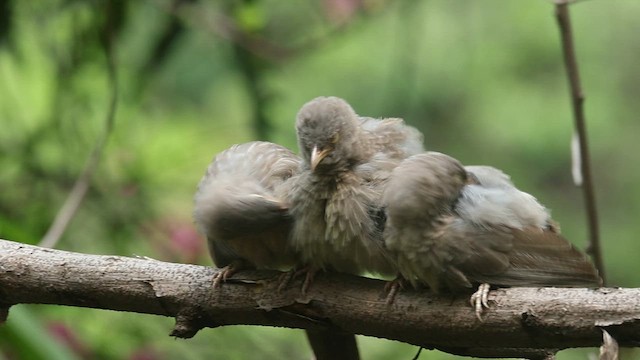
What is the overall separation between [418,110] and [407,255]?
3.46 metres

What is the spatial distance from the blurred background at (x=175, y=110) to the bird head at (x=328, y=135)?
97 centimetres

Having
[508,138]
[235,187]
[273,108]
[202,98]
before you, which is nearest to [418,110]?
[508,138]

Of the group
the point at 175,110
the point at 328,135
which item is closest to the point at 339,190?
the point at 328,135

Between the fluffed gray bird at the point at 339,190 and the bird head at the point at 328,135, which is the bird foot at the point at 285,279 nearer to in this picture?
the fluffed gray bird at the point at 339,190

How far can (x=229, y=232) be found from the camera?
2.43 m

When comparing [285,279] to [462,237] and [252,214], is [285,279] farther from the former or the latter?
[462,237]

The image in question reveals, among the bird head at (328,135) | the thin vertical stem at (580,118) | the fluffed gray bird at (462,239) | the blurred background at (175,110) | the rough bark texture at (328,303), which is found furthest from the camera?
the blurred background at (175,110)

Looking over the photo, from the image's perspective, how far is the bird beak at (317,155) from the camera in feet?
8.13

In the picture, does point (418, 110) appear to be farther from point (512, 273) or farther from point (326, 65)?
point (512, 273)

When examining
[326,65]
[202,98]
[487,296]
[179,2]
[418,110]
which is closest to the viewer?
[487,296]

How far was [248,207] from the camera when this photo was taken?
2.40m

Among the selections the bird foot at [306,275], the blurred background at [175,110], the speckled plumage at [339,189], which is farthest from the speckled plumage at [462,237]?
the blurred background at [175,110]

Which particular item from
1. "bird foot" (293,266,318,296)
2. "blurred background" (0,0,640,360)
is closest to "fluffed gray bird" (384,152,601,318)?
"bird foot" (293,266,318,296)

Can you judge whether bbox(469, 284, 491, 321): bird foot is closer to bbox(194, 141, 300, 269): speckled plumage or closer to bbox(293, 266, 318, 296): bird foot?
bbox(293, 266, 318, 296): bird foot
